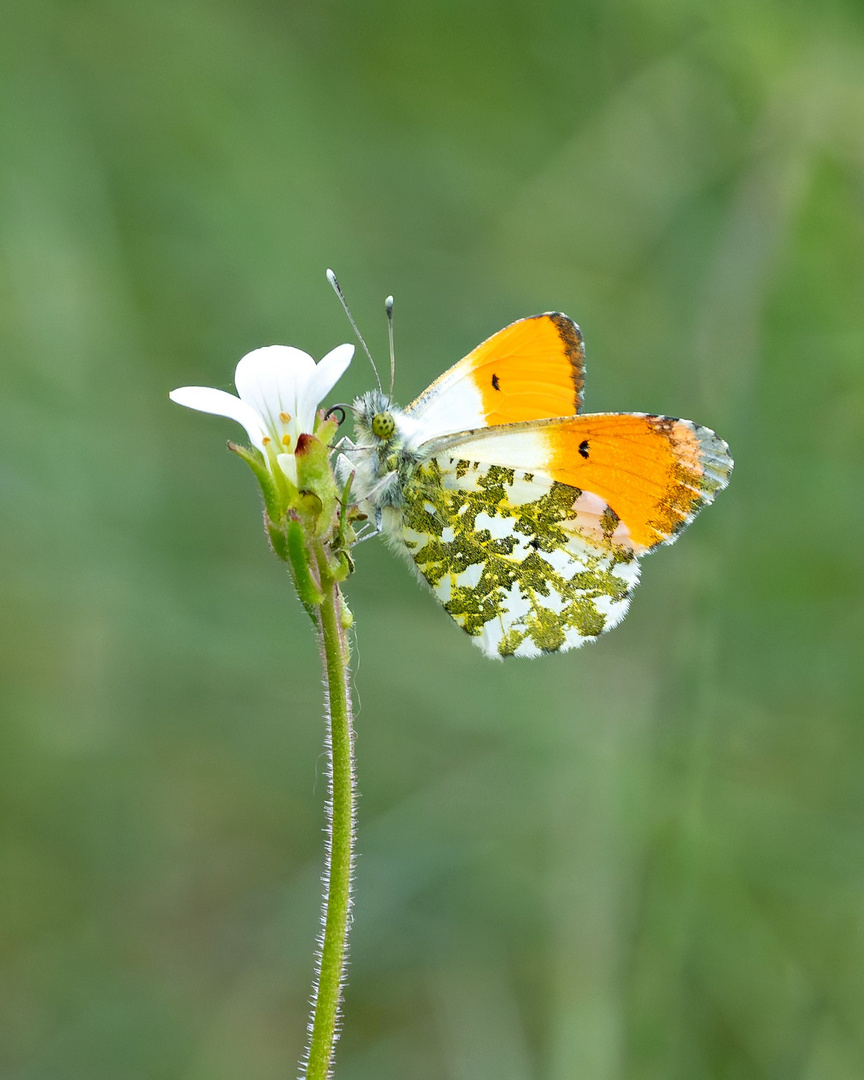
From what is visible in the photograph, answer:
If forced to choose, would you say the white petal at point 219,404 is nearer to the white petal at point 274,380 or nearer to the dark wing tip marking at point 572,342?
the white petal at point 274,380

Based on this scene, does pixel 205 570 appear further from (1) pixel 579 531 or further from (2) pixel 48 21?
(2) pixel 48 21

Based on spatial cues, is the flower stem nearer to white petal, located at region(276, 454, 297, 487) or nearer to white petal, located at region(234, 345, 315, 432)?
white petal, located at region(276, 454, 297, 487)

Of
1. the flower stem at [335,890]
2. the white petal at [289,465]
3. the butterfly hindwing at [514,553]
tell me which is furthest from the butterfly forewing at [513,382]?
the flower stem at [335,890]

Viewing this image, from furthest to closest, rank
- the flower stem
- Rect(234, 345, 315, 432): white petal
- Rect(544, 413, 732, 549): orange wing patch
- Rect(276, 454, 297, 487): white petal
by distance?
Rect(544, 413, 732, 549): orange wing patch, Rect(234, 345, 315, 432): white petal, Rect(276, 454, 297, 487): white petal, the flower stem

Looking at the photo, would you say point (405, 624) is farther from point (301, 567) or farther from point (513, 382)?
point (301, 567)

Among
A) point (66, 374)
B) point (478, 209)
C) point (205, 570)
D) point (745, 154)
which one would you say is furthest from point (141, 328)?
point (745, 154)

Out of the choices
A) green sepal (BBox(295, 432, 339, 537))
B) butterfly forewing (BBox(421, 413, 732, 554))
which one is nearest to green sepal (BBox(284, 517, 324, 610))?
green sepal (BBox(295, 432, 339, 537))
